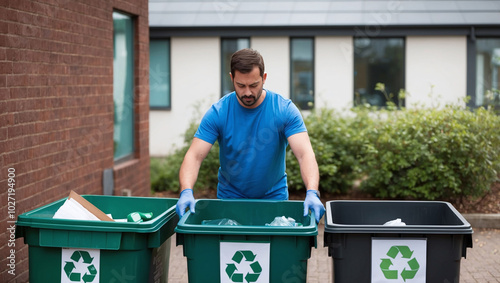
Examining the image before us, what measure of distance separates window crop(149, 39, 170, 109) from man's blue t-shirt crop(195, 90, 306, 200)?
11913 mm

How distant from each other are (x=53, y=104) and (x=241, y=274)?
3.27m

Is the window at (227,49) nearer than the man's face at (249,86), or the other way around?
the man's face at (249,86)

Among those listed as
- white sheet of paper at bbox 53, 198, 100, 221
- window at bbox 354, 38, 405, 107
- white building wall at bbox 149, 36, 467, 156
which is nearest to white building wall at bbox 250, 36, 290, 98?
white building wall at bbox 149, 36, 467, 156

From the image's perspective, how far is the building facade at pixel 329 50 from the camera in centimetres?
1491

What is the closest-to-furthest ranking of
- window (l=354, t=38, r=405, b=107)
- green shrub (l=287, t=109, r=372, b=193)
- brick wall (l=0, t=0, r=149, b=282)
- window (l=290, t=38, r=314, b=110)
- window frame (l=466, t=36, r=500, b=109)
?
brick wall (l=0, t=0, r=149, b=282) < green shrub (l=287, t=109, r=372, b=193) < window frame (l=466, t=36, r=500, b=109) < window (l=354, t=38, r=405, b=107) < window (l=290, t=38, r=314, b=110)

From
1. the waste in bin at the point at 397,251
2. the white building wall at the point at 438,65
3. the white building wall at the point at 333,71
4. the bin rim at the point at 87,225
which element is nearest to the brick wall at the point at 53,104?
the bin rim at the point at 87,225

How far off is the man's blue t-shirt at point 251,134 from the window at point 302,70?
11351 mm

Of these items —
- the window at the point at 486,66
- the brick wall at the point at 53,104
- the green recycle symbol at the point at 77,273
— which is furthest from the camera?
the window at the point at 486,66

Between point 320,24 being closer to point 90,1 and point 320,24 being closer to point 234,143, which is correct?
point 90,1

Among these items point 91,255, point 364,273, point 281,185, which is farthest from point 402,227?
point 91,255

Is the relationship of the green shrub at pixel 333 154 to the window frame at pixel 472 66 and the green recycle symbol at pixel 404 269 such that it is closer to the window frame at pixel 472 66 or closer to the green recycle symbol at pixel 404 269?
the green recycle symbol at pixel 404 269

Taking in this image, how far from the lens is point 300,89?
51.3 feet

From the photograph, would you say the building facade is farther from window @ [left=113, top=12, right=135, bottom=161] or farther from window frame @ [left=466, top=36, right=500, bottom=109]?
window @ [left=113, top=12, right=135, bottom=161]

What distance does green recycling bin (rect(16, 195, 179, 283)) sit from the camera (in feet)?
11.2
